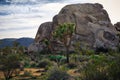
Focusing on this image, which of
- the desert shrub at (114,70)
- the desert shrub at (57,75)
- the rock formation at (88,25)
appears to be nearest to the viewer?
the desert shrub at (114,70)

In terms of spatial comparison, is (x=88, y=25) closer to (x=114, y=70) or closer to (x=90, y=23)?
(x=90, y=23)

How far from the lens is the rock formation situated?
8538 cm

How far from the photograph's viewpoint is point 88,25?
3612 inches

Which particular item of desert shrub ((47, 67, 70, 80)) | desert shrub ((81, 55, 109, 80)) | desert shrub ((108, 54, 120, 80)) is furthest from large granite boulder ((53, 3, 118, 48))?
desert shrub ((108, 54, 120, 80))

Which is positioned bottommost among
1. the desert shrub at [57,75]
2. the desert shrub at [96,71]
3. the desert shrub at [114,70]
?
the desert shrub at [57,75]

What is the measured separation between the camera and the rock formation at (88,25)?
3361 inches

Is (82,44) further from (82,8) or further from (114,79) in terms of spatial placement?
(114,79)

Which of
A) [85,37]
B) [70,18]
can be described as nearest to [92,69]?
[85,37]

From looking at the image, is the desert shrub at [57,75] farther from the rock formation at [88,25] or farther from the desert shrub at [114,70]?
the rock formation at [88,25]

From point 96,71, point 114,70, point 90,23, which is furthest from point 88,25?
point 114,70

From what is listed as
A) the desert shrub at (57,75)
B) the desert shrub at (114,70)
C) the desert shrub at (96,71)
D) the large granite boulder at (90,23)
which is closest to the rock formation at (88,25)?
the large granite boulder at (90,23)

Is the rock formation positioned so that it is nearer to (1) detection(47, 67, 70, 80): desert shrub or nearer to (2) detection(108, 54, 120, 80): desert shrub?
(1) detection(47, 67, 70, 80): desert shrub

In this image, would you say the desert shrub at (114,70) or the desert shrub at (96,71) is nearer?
the desert shrub at (114,70)

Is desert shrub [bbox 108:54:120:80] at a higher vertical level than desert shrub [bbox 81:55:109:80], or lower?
higher
